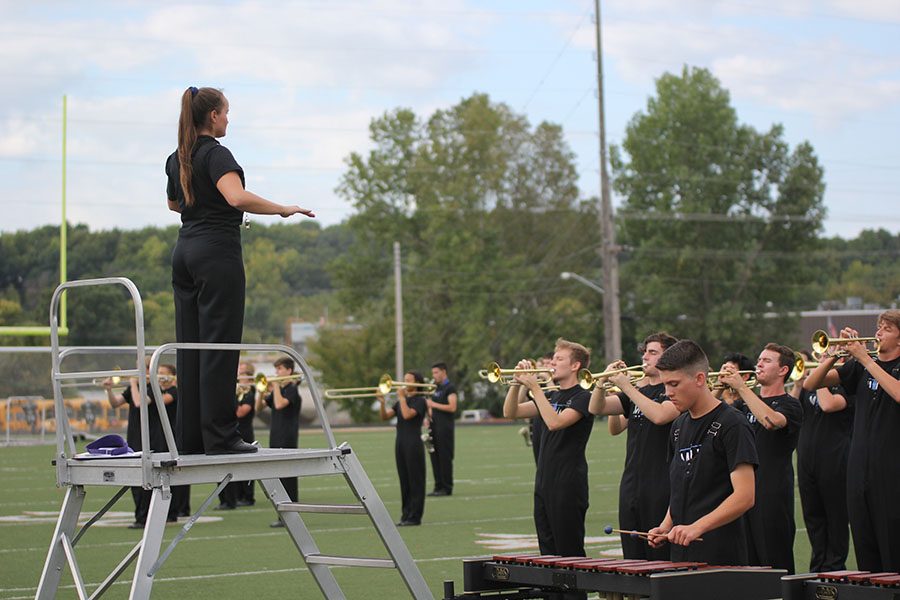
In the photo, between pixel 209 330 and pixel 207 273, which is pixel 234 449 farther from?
pixel 207 273

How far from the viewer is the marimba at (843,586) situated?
5461mm

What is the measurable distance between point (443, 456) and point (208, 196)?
14.8 meters

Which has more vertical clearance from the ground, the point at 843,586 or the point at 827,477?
the point at 843,586

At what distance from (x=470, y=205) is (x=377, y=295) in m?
8.32

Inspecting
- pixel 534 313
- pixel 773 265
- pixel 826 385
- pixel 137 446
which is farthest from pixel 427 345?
pixel 826 385

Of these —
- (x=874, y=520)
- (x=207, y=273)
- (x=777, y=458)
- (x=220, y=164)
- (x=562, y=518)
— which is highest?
(x=220, y=164)

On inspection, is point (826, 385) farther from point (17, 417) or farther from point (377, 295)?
point (377, 295)

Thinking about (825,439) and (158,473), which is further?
(825,439)

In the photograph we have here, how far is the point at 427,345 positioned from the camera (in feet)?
231

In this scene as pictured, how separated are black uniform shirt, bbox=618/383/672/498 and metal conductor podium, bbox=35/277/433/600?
2.94 metres

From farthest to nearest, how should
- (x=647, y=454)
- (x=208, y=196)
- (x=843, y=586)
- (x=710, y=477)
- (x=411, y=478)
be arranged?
(x=411, y=478) → (x=647, y=454) → (x=710, y=477) → (x=208, y=196) → (x=843, y=586)

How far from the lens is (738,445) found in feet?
21.4

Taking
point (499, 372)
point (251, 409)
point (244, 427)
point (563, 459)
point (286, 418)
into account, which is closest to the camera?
point (563, 459)

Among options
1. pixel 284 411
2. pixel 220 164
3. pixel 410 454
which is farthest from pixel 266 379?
pixel 220 164
